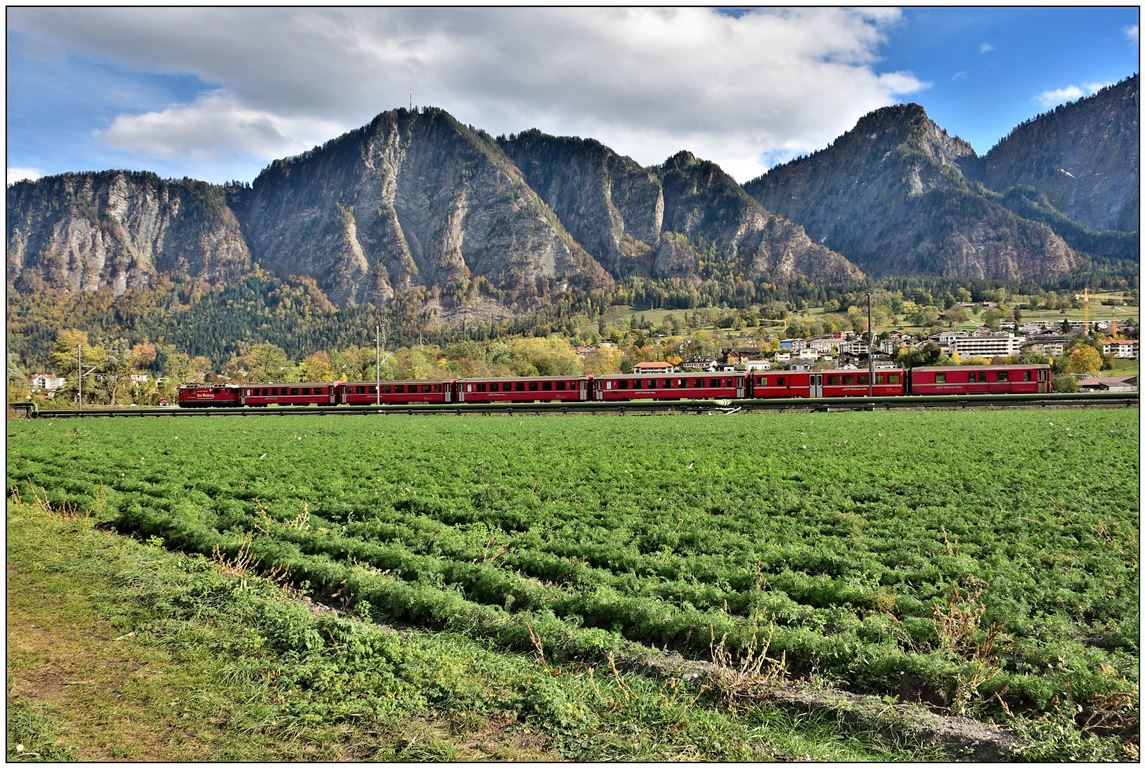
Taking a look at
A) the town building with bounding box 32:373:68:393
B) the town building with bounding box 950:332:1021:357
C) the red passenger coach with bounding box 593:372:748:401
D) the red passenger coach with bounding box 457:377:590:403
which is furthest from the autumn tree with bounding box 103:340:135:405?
the town building with bounding box 950:332:1021:357

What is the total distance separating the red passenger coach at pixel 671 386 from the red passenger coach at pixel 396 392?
16.9 metres

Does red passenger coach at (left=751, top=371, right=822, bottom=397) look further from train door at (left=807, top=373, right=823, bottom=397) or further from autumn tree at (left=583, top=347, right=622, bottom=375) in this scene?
autumn tree at (left=583, top=347, right=622, bottom=375)

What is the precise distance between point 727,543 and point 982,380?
2071 inches

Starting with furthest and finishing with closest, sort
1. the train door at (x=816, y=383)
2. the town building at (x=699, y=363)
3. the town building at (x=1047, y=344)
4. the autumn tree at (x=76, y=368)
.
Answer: the town building at (x=699, y=363) → the town building at (x=1047, y=344) → the autumn tree at (x=76, y=368) → the train door at (x=816, y=383)

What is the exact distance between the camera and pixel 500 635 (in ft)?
29.3

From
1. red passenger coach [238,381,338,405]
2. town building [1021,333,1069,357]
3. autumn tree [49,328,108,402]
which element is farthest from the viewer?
town building [1021,333,1069,357]

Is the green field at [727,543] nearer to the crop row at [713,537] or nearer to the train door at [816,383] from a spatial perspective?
the crop row at [713,537]

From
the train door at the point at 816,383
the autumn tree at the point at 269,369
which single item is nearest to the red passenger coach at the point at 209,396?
the autumn tree at the point at 269,369

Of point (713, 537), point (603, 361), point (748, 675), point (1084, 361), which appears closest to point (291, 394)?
point (713, 537)

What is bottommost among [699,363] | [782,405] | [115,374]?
[782,405]

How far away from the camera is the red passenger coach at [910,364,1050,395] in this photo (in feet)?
173

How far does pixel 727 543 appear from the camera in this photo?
39.7 feet

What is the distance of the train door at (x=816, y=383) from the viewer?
55750 millimetres

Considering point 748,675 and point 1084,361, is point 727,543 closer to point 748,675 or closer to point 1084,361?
point 748,675
